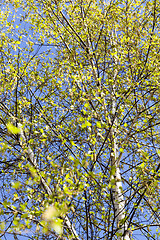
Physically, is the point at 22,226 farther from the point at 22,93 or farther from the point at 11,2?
the point at 11,2

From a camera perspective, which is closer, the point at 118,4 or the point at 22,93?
the point at 22,93

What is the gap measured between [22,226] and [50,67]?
6132mm

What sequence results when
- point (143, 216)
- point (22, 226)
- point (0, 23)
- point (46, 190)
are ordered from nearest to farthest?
1. point (22, 226)
2. point (46, 190)
3. point (143, 216)
4. point (0, 23)

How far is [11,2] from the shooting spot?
348 inches

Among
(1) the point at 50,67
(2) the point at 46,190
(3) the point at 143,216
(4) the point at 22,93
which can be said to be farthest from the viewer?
(1) the point at 50,67

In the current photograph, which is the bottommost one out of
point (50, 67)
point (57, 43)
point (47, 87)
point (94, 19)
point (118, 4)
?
point (47, 87)

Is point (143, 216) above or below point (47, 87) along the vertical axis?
below

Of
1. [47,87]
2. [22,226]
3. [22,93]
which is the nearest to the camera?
[22,226]

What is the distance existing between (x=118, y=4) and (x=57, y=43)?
2870 mm

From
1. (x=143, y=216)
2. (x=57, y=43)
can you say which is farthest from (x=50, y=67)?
(x=143, y=216)

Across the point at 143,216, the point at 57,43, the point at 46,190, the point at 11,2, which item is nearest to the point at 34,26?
the point at 11,2

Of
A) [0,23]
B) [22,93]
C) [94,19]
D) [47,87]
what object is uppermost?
[94,19]

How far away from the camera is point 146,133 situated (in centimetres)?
707

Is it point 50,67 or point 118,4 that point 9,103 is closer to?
point 50,67
